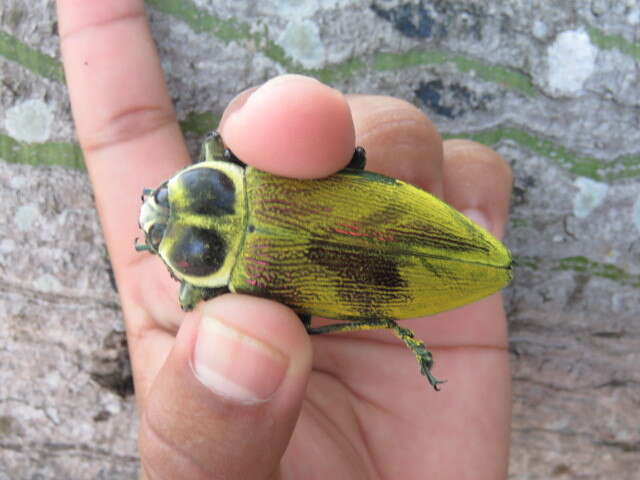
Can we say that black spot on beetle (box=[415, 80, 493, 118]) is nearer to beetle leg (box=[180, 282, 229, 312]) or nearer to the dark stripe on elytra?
the dark stripe on elytra

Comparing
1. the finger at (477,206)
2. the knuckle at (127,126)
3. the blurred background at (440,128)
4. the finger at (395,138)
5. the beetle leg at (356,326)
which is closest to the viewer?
the beetle leg at (356,326)

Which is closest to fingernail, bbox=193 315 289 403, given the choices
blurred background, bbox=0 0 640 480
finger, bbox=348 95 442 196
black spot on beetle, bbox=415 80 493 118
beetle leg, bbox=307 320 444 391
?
beetle leg, bbox=307 320 444 391

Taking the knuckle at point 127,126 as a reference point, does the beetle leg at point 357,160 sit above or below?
above

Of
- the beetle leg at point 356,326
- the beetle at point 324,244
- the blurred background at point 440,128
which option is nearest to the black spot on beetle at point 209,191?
the beetle at point 324,244

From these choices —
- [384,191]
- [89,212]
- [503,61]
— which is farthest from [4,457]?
[503,61]

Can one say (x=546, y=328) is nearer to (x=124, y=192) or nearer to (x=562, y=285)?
(x=562, y=285)

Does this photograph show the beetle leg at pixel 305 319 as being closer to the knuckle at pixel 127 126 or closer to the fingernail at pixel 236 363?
the fingernail at pixel 236 363
